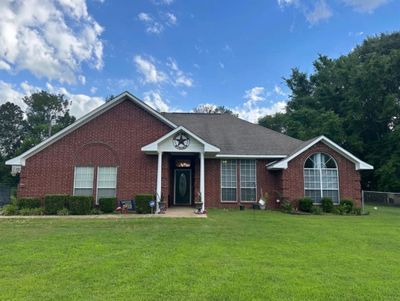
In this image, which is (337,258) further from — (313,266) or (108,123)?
(108,123)

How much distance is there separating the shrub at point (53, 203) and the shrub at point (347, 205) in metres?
13.8

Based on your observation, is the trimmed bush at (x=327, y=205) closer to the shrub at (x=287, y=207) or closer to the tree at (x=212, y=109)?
the shrub at (x=287, y=207)

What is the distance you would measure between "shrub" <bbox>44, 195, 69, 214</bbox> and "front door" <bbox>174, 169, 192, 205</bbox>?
22.1 ft

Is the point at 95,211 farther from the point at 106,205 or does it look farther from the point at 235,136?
the point at 235,136

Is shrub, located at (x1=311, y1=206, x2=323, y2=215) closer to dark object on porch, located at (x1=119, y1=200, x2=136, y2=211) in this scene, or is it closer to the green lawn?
the green lawn

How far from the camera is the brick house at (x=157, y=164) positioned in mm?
14586

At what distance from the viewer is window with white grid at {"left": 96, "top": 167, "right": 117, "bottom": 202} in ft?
48.6

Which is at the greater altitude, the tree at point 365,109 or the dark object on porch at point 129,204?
the tree at point 365,109

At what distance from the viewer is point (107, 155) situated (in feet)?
49.2

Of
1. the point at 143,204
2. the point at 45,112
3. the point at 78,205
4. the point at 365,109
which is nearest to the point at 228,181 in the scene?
the point at 143,204

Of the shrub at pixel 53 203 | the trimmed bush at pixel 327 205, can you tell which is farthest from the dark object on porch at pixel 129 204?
the trimmed bush at pixel 327 205

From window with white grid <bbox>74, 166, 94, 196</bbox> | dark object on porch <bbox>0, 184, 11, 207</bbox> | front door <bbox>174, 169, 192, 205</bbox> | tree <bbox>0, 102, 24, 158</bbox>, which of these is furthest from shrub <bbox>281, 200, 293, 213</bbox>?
tree <bbox>0, 102, 24, 158</bbox>

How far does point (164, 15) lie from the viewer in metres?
18.0

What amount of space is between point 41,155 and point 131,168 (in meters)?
4.46
